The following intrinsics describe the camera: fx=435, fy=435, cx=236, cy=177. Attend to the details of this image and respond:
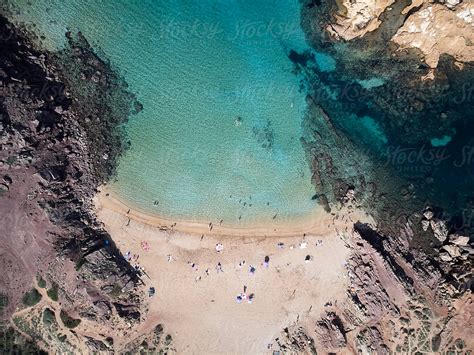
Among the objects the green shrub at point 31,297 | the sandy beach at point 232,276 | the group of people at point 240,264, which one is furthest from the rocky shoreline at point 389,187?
the green shrub at point 31,297

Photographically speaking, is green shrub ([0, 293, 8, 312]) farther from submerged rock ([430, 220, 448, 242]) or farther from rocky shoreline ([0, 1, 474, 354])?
submerged rock ([430, 220, 448, 242])

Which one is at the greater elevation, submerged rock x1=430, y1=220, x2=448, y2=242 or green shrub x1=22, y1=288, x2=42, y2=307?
submerged rock x1=430, y1=220, x2=448, y2=242

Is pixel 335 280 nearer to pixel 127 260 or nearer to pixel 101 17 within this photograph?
pixel 127 260

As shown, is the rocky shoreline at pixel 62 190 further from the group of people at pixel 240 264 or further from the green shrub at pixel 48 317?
the group of people at pixel 240 264

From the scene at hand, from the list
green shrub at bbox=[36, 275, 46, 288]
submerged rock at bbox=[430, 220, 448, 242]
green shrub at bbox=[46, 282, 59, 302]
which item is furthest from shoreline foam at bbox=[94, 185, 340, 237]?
green shrub at bbox=[36, 275, 46, 288]

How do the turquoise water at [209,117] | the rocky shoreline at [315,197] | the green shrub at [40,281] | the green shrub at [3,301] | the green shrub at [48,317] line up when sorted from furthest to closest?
the turquoise water at [209,117], the green shrub at [48,317], the green shrub at [40,281], the green shrub at [3,301], the rocky shoreline at [315,197]

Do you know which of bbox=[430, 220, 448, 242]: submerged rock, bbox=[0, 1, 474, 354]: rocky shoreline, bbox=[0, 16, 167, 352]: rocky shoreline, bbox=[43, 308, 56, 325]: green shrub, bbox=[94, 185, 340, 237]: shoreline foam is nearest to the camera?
bbox=[0, 16, 167, 352]: rocky shoreline

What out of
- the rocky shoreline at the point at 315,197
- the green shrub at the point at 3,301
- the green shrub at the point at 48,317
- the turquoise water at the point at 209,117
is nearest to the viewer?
the rocky shoreline at the point at 315,197
